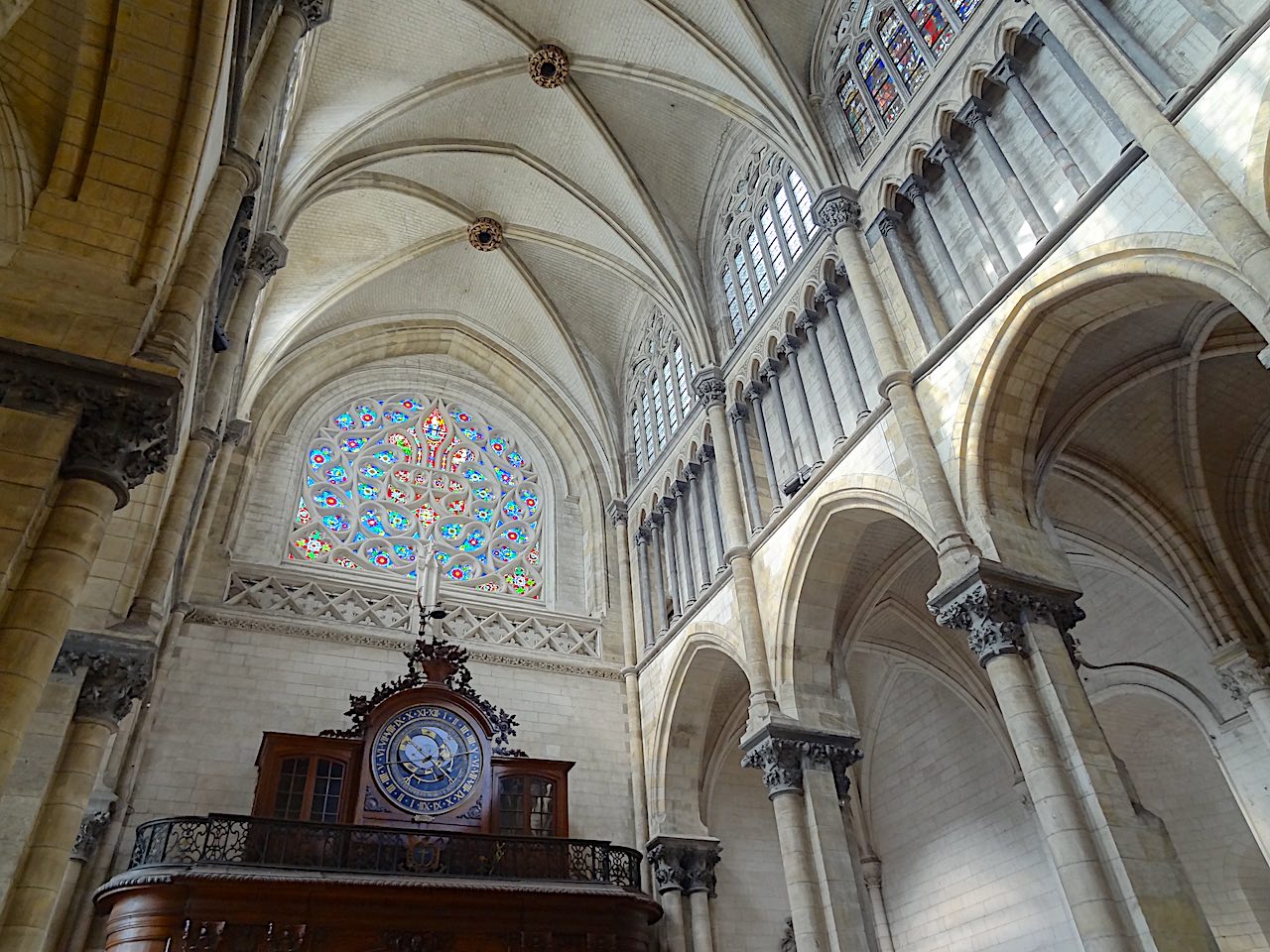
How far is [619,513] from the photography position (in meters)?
16.2

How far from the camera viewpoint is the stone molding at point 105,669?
663 centimetres

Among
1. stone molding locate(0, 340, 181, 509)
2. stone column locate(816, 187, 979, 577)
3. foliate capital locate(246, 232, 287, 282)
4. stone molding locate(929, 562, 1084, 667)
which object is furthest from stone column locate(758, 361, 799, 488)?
stone molding locate(0, 340, 181, 509)

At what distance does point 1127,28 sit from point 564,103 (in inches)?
354

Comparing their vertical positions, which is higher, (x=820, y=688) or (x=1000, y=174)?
(x=1000, y=174)

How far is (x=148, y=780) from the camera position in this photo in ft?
35.0

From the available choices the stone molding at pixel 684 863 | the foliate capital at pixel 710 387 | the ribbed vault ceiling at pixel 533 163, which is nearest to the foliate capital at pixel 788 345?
the foliate capital at pixel 710 387

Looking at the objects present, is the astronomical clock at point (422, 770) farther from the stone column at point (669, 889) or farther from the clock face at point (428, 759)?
the stone column at point (669, 889)

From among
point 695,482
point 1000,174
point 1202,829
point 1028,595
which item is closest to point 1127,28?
point 1000,174

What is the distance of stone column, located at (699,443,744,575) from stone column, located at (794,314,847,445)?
2.25 metres

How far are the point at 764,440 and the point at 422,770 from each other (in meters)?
6.02

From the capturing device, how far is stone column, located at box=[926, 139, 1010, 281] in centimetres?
845

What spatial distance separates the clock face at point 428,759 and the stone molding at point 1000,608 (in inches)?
245

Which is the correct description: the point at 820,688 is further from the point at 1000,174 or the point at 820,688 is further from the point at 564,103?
the point at 564,103

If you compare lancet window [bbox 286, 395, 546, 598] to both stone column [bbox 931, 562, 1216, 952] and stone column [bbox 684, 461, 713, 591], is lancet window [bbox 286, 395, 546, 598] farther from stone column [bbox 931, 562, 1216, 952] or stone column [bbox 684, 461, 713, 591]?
stone column [bbox 931, 562, 1216, 952]
